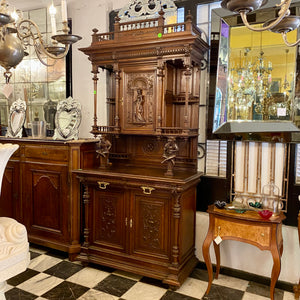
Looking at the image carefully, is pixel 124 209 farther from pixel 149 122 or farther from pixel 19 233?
pixel 19 233

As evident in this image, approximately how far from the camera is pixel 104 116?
3.85 m

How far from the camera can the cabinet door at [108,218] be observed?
317 centimetres

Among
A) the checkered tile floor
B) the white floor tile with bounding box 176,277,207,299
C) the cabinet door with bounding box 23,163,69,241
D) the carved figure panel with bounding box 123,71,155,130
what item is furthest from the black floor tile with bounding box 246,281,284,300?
the cabinet door with bounding box 23,163,69,241

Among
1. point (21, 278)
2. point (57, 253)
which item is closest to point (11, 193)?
point (57, 253)

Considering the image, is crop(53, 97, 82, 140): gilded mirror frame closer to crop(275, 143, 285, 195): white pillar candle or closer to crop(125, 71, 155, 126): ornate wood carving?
crop(125, 71, 155, 126): ornate wood carving

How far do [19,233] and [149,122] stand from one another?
1.71 m

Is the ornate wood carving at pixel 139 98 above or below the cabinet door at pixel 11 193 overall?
above

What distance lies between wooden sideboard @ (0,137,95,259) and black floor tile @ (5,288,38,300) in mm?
669

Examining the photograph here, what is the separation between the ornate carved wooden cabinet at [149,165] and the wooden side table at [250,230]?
0.31 m

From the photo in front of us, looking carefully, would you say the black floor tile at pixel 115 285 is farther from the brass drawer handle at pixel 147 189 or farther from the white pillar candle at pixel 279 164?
the white pillar candle at pixel 279 164

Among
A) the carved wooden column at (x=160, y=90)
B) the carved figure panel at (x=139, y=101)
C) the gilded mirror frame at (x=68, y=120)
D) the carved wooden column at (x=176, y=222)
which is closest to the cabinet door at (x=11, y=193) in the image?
the gilded mirror frame at (x=68, y=120)

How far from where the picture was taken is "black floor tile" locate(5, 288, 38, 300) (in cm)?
276

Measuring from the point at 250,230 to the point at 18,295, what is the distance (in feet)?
6.87

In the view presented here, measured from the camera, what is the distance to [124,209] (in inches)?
124
